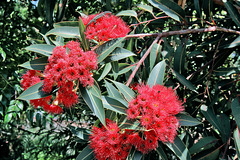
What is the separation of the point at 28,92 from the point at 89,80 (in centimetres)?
28

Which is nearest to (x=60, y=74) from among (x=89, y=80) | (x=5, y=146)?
(x=89, y=80)

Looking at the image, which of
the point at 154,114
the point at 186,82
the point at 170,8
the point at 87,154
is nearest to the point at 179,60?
the point at 186,82

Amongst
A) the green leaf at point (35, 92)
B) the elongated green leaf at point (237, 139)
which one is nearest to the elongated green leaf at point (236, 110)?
the elongated green leaf at point (237, 139)

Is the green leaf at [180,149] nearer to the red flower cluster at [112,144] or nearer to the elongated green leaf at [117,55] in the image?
the red flower cluster at [112,144]

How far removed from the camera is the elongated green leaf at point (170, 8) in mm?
1358

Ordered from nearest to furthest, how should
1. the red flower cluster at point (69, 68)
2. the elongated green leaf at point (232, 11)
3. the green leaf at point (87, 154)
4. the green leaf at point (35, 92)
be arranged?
1. the red flower cluster at point (69, 68)
2. the green leaf at point (35, 92)
3. the green leaf at point (87, 154)
4. the elongated green leaf at point (232, 11)

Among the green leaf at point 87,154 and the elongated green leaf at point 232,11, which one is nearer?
the green leaf at point 87,154

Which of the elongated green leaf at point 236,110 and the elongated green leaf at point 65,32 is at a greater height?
the elongated green leaf at point 65,32

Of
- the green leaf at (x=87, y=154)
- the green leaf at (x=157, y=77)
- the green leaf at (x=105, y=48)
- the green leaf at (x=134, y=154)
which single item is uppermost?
the green leaf at (x=105, y=48)

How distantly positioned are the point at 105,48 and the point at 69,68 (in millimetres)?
209

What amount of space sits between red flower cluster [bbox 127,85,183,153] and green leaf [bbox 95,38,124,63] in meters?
0.23

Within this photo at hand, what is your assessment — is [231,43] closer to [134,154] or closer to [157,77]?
[157,77]

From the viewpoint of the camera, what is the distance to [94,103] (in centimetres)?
96

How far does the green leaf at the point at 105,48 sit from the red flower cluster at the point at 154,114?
226 millimetres
